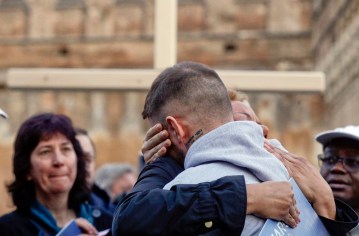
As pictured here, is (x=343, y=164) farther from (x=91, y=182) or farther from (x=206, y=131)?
(x=91, y=182)

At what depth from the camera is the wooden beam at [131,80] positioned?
491cm

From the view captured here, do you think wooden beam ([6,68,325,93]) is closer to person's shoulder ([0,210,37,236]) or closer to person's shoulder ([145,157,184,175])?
person's shoulder ([0,210,37,236])

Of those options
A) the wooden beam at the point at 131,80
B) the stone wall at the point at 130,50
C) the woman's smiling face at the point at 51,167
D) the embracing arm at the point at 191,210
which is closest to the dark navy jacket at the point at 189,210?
the embracing arm at the point at 191,210

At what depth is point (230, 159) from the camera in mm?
2375

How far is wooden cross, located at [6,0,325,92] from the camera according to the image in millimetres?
4922

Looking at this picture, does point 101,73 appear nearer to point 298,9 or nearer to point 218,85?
point 218,85

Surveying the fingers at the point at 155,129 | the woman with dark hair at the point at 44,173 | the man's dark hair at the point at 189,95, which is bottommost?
the woman with dark hair at the point at 44,173

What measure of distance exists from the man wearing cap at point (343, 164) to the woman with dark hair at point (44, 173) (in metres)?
0.93

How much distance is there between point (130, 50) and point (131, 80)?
468 inches

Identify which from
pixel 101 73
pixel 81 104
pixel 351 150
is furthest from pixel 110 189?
pixel 81 104

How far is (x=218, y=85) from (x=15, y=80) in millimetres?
2680

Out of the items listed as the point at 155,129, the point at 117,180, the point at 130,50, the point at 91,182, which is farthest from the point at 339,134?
the point at 130,50

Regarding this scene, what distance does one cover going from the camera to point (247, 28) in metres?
Result: 16.4

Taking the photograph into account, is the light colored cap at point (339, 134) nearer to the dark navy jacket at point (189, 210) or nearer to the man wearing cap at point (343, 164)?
the man wearing cap at point (343, 164)
